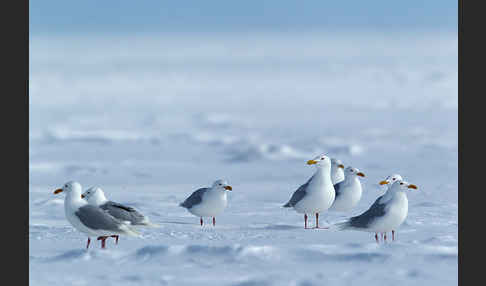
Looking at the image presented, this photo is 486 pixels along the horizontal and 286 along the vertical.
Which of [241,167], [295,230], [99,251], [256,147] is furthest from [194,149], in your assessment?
[99,251]

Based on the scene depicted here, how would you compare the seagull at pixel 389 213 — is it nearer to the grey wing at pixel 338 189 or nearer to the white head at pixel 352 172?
the grey wing at pixel 338 189

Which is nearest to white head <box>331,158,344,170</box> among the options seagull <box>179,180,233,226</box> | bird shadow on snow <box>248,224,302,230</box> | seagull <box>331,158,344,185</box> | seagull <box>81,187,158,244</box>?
seagull <box>331,158,344,185</box>

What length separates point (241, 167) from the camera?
52.1ft

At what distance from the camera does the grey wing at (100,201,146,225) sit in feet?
26.3

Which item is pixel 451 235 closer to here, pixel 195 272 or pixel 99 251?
pixel 195 272

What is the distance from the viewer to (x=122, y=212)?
317 inches

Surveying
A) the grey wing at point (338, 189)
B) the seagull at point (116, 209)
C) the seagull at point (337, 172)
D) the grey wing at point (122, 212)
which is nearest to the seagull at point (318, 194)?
the grey wing at point (338, 189)

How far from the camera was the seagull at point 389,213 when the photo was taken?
7.95 m

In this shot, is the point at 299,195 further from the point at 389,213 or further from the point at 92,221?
the point at 92,221

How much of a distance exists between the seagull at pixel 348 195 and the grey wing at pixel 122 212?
9.16 feet

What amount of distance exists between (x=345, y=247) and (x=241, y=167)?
8678 millimetres

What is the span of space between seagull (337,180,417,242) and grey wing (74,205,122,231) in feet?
8.54

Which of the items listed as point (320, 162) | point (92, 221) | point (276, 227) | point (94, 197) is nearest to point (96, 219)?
point (92, 221)

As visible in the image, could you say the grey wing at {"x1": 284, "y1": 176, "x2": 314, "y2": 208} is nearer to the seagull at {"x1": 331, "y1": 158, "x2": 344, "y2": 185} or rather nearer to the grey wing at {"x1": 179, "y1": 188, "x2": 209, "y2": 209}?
the grey wing at {"x1": 179, "y1": 188, "x2": 209, "y2": 209}
